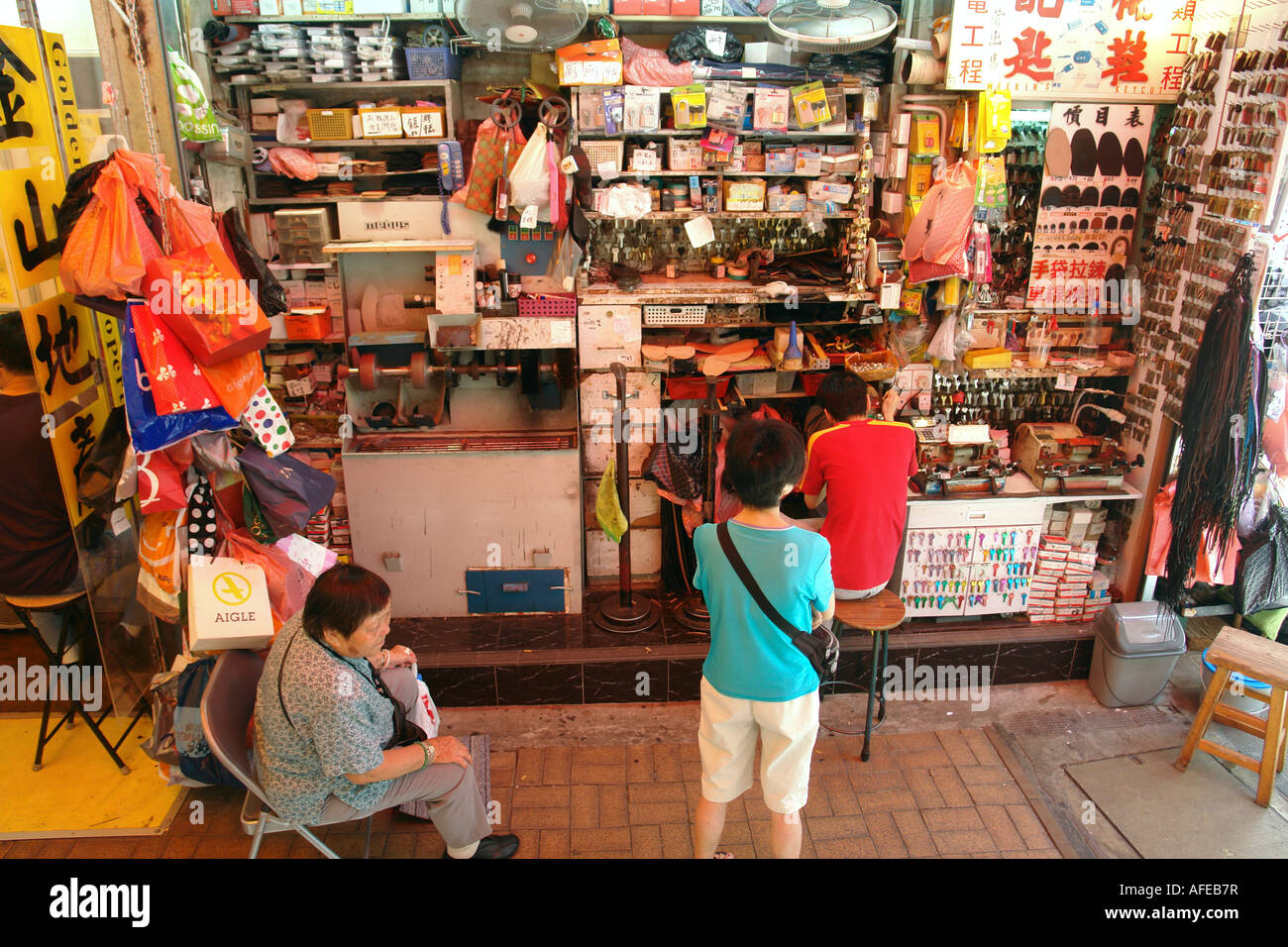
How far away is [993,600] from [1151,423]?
1301mm

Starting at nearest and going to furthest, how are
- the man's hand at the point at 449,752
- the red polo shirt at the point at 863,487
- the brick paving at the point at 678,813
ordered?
the man's hand at the point at 449,752 < the brick paving at the point at 678,813 < the red polo shirt at the point at 863,487

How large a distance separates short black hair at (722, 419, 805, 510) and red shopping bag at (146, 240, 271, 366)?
1.90 metres

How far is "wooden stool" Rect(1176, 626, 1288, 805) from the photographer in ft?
12.8

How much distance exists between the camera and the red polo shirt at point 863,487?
3943mm

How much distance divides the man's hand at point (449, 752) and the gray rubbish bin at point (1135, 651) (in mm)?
3336

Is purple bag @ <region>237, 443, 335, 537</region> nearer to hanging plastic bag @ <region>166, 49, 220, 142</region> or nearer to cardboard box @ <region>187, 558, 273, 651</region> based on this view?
cardboard box @ <region>187, 558, 273, 651</region>

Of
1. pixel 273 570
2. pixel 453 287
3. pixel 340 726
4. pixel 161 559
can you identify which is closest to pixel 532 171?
pixel 453 287

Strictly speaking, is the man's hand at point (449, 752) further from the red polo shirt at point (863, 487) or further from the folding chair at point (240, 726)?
the red polo shirt at point (863, 487)

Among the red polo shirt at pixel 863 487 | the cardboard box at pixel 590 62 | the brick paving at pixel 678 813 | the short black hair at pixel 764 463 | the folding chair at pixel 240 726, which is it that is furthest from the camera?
the cardboard box at pixel 590 62

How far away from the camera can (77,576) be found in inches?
152

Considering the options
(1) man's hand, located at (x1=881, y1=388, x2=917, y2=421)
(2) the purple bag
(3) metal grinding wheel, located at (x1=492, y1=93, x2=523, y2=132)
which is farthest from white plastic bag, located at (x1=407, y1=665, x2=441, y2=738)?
(3) metal grinding wheel, located at (x1=492, y1=93, x2=523, y2=132)

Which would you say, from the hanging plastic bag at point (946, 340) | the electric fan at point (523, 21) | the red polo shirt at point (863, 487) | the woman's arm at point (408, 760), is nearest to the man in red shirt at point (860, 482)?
the red polo shirt at point (863, 487)

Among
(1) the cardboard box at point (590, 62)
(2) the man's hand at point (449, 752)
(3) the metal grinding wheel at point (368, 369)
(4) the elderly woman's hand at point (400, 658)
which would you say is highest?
(1) the cardboard box at point (590, 62)

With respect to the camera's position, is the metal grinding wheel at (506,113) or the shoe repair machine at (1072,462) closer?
the metal grinding wheel at (506,113)
